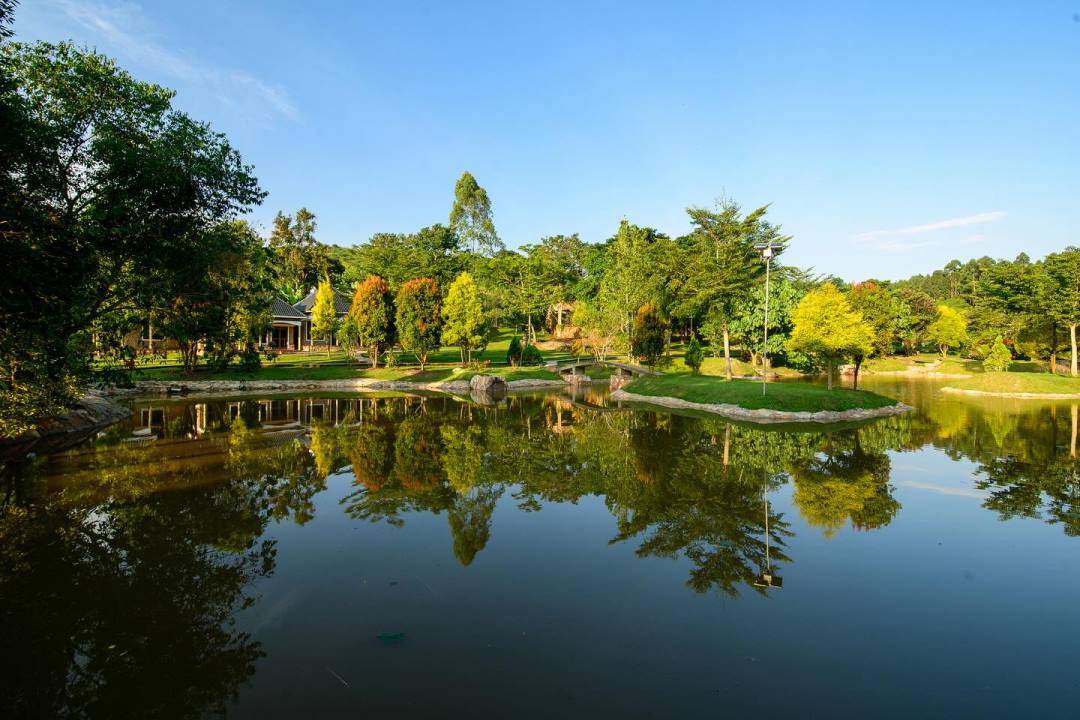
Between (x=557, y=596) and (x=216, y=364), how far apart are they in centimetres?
3754

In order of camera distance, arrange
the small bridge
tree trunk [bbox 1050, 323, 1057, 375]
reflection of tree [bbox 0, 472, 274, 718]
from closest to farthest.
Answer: reflection of tree [bbox 0, 472, 274, 718] < tree trunk [bbox 1050, 323, 1057, 375] < the small bridge

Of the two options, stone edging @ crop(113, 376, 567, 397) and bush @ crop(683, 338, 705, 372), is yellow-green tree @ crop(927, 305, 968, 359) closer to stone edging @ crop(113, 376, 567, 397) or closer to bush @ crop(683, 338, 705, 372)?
bush @ crop(683, 338, 705, 372)

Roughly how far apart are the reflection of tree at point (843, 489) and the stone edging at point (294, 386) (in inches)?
1042

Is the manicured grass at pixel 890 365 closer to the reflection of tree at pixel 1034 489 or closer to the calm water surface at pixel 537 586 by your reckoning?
the reflection of tree at pixel 1034 489

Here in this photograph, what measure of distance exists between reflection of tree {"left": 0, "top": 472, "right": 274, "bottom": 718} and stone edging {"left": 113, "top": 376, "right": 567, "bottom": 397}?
1013 inches

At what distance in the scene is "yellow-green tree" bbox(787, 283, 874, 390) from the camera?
97.6 feet

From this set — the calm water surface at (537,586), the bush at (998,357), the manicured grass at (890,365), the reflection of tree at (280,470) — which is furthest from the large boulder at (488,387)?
the manicured grass at (890,365)

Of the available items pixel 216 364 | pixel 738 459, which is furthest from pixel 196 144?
pixel 216 364

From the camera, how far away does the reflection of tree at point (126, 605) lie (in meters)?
5.12

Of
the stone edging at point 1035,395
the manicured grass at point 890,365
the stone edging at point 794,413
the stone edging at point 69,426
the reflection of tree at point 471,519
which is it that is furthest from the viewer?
the manicured grass at point 890,365

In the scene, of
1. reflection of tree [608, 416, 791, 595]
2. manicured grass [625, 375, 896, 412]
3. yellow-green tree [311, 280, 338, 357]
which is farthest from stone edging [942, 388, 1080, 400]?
yellow-green tree [311, 280, 338, 357]

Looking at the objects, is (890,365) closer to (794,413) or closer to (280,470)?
(794,413)

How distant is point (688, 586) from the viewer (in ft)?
25.3

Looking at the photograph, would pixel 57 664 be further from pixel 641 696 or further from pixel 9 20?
pixel 9 20
